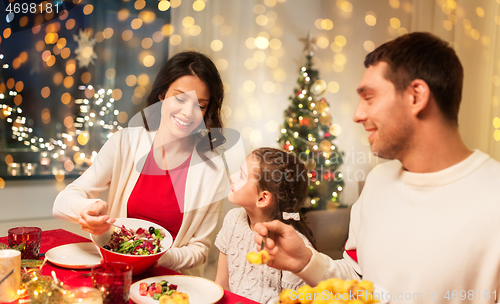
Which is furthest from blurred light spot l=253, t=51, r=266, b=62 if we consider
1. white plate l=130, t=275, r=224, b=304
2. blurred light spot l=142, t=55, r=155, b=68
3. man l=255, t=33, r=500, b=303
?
white plate l=130, t=275, r=224, b=304

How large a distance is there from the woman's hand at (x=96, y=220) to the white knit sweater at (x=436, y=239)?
0.60 meters

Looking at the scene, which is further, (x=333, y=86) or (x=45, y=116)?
(x=333, y=86)

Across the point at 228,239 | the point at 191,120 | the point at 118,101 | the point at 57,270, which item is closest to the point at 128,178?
the point at 191,120

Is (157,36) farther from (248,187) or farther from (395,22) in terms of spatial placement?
(395,22)

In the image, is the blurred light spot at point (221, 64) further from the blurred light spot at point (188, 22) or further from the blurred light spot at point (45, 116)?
the blurred light spot at point (45, 116)

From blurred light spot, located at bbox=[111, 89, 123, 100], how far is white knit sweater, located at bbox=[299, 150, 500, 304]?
2136 millimetres

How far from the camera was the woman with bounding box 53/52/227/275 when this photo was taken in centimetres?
177

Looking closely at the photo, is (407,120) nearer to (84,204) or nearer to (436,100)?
(436,100)

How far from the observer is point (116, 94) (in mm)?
2734

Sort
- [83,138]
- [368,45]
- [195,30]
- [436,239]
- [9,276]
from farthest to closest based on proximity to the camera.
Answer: [368,45], [195,30], [83,138], [436,239], [9,276]

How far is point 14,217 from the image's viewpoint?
239cm

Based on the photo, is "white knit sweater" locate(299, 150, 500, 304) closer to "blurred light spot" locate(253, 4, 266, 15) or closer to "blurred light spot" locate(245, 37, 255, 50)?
"blurred light spot" locate(245, 37, 255, 50)

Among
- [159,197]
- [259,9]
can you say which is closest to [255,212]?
[159,197]

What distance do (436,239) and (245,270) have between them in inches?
33.0
